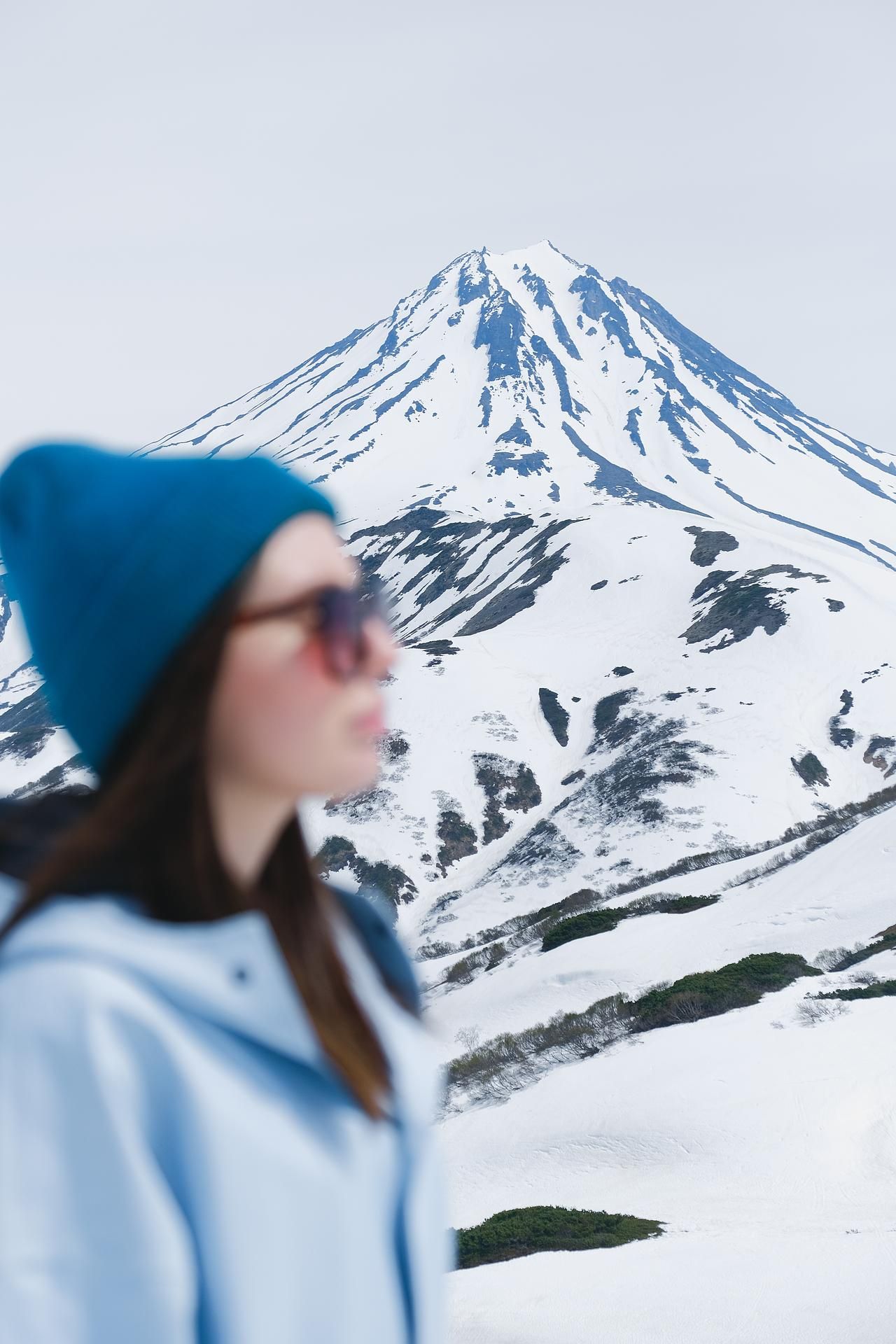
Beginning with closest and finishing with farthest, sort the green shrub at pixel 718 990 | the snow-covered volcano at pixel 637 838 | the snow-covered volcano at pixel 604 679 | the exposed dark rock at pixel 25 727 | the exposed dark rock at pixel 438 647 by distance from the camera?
1. the snow-covered volcano at pixel 637 838
2. the green shrub at pixel 718 990
3. the snow-covered volcano at pixel 604 679
4. the exposed dark rock at pixel 438 647
5. the exposed dark rock at pixel 25 727

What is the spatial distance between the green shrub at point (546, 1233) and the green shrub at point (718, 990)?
5845 millimetres

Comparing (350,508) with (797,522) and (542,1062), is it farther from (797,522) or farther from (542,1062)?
(542,1062)

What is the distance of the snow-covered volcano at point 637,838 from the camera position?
10578 millimetres

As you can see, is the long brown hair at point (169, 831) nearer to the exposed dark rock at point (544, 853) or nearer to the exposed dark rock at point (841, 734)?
the exposed dark rock at point (544, 853)

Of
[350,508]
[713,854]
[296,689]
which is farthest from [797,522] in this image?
[296,689]

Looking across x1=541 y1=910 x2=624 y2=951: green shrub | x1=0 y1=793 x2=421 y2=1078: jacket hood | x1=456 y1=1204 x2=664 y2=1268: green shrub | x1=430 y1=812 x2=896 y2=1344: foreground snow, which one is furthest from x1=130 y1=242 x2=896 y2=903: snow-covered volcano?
x1=456 y1=1204 x2=664 y2=1268: green shrub

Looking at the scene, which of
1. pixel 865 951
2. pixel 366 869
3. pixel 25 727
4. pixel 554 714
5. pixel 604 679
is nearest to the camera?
pixel 865 951

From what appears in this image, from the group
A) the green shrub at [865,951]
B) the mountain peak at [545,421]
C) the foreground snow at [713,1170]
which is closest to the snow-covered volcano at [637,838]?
the foreground snow at [713,1170]

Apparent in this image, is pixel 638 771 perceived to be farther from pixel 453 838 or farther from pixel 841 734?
pixel 841 734

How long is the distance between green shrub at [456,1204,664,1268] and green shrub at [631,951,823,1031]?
19.2 ft

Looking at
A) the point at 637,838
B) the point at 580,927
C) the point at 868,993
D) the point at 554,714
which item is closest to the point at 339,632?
the point at 868,993

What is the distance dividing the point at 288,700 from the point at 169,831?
211 millimetres

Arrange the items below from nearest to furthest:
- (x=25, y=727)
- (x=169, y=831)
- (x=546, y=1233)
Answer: (x=169, y=831) < (x=546, y=1233) < (x=25, y=727)

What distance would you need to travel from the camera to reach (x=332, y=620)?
1.29 meters
